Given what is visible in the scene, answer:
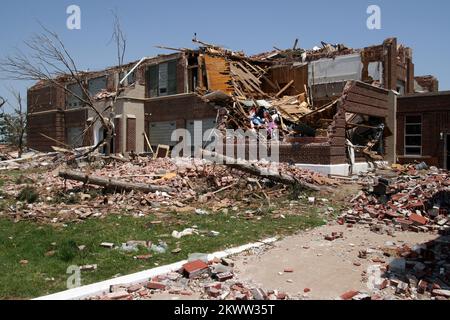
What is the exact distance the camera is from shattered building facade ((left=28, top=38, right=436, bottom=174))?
1859 centimetres

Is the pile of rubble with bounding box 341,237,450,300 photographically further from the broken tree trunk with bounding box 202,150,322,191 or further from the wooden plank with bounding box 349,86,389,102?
the wooden plank with bounding box 349,86,389,102

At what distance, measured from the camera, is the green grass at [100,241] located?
19.5 feet

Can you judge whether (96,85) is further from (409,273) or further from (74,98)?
(409,273)

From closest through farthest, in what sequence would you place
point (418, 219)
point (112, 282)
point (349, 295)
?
point (349, 295) → point (112, 282) → point (418, 219)

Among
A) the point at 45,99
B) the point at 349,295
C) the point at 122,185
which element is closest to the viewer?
the point at 349,295

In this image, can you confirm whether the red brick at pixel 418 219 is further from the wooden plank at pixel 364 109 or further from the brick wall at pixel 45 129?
the brick wall at pixel 45 129

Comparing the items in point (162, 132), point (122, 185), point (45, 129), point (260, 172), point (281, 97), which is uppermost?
point (281, 97)

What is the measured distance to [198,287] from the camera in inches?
219

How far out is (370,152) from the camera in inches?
802

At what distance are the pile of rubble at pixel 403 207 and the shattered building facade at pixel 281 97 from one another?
4.35 meters

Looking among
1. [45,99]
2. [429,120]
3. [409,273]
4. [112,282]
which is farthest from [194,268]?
[45,99]

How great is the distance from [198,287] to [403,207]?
299 inches

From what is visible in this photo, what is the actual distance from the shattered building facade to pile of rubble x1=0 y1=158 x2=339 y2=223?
4082mm
